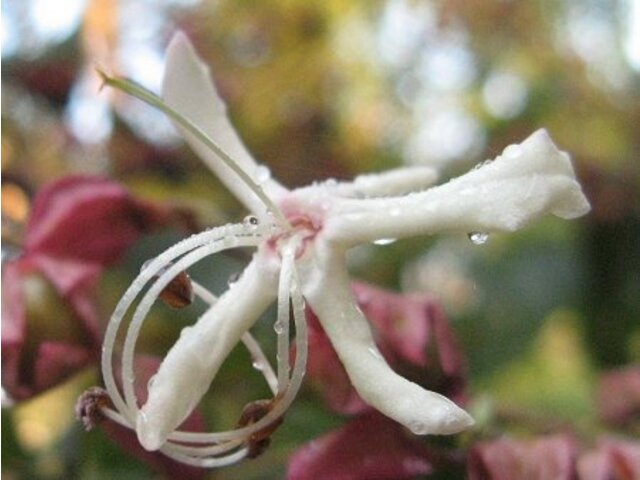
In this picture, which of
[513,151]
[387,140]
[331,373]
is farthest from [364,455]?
[387,140]

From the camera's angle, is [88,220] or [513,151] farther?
[88,220]

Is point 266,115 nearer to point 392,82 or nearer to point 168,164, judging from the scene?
point 168,164

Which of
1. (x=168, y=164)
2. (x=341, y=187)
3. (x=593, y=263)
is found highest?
(x=341, y=187)

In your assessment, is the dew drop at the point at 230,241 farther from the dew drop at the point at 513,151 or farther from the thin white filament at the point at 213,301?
the dew drop at the point at 513,151

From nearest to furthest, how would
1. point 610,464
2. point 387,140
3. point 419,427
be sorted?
point 419,427, point 610,464, point 387,140

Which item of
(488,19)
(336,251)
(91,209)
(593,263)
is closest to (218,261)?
(91,209)

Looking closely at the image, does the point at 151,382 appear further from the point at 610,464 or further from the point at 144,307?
the point at 610,464

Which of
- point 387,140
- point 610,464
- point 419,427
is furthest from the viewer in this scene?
point 387,140
